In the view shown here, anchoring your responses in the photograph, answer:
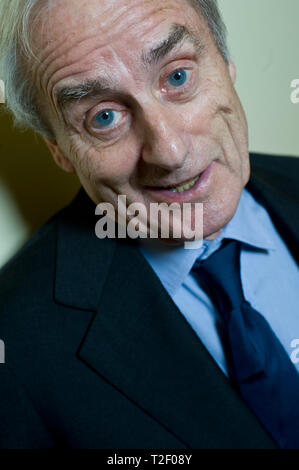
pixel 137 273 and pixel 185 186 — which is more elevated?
pixel 185 186

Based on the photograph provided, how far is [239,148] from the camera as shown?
1.25m

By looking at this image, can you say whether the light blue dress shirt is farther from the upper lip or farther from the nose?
the nose

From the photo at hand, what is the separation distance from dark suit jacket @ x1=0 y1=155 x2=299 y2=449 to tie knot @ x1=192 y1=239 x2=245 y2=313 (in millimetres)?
122

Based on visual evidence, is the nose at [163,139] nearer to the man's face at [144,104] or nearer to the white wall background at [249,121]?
Result: the man's face at [144,104]

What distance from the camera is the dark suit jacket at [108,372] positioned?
1179 millimetres

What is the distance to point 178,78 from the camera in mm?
1129

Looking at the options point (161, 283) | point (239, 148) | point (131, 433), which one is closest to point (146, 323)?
point (161, 283)

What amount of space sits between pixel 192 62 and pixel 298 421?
2.82ft

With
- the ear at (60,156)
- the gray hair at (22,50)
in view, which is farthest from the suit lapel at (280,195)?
the ear at (60,156)

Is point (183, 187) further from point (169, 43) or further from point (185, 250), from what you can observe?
point (169, 43)

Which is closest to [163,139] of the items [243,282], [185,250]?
[185,250]

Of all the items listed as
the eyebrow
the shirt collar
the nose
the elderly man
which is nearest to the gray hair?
the elderly man

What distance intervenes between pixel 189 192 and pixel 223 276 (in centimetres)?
25

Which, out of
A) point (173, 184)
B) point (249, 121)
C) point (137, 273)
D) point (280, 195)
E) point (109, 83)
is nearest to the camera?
point (109, 83)
